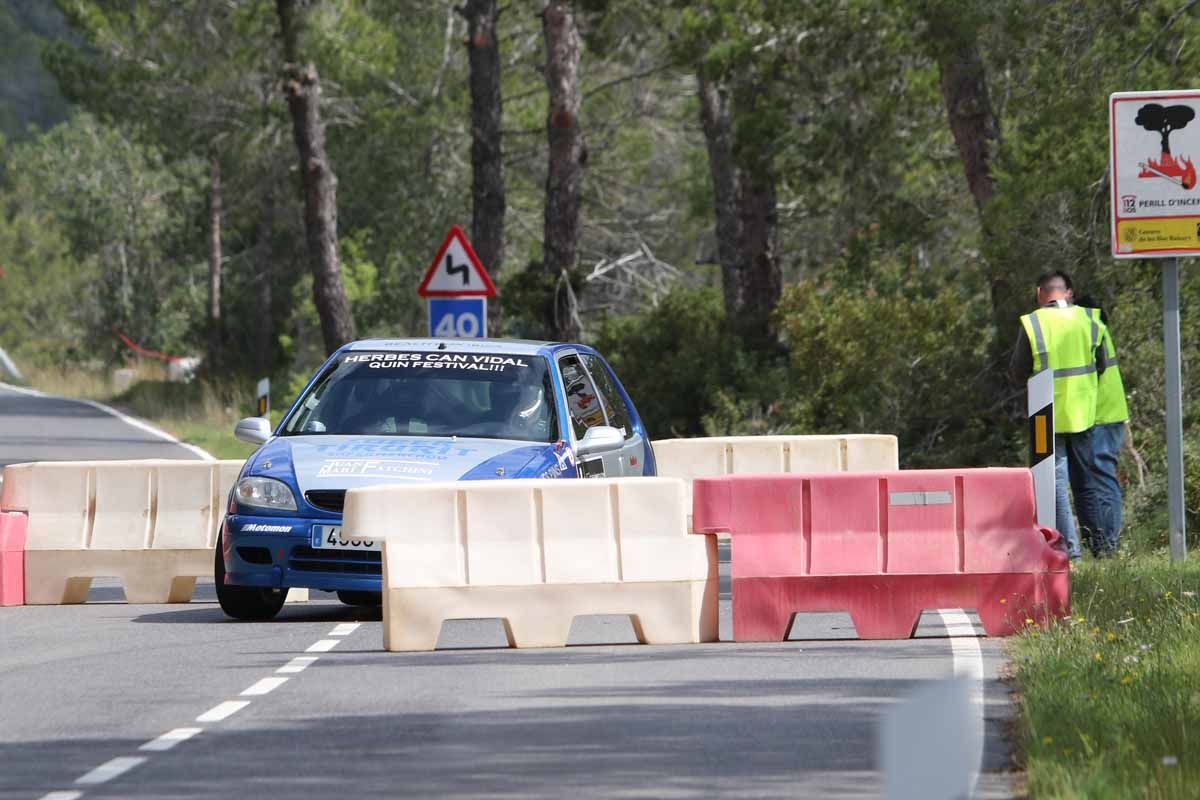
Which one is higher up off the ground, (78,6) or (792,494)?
(78,6)

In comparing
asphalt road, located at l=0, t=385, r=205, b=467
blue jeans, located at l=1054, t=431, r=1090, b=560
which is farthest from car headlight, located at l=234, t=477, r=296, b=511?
asphalt road, located at l=0, t=385, r=205, b=467

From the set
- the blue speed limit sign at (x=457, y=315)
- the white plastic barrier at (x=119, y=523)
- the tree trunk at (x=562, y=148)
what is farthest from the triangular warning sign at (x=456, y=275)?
the white plastic barrier at (x=119, y=523)

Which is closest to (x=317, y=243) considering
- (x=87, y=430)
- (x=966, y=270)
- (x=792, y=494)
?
(x=87, y=430)

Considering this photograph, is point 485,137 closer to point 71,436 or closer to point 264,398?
point 264,398

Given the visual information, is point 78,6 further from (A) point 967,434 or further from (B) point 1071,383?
(B) point 1071,383

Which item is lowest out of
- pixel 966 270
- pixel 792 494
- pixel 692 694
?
pixel 692 694

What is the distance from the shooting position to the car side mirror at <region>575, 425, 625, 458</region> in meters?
13.3

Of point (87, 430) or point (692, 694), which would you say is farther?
point (87, 430)

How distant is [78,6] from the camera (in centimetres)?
4084

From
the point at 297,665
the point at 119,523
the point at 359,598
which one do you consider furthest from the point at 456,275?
the point at 297,665

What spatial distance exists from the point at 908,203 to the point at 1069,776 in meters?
22.7

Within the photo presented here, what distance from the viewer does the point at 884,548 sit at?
11.8 meters

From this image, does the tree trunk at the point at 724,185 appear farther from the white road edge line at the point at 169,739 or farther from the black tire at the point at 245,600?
the white road edge line at the point at 169,739

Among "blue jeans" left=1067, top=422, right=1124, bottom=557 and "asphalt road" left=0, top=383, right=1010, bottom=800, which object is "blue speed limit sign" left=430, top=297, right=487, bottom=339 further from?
"asphalt road" left=0, top=383, right=1010, bottom=800
